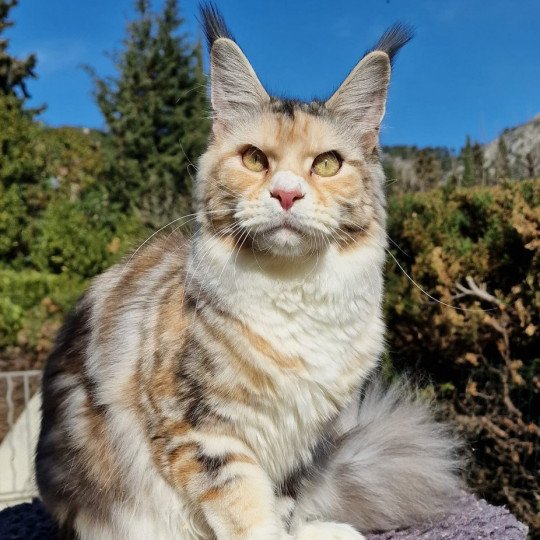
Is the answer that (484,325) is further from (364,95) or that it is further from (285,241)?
(285,241)

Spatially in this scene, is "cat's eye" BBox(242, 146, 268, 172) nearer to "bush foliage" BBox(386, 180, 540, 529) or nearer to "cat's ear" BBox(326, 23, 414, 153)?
"cat's ear" BBox(326, 23, 414, 153)

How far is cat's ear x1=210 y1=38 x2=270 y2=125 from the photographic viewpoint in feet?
6.51

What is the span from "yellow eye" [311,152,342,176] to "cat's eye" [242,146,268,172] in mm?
149

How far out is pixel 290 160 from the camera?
6.12ft

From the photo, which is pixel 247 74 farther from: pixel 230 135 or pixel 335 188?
pixel 335 188

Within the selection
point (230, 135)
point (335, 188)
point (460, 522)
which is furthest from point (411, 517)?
point (230, 135)

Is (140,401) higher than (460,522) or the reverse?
higher

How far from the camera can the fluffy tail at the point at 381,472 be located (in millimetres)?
2279

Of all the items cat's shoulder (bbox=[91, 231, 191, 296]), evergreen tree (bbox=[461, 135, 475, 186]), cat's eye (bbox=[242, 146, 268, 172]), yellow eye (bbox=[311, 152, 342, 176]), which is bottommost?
cat's shoulder (bbox=[91, 231, 191, 296])

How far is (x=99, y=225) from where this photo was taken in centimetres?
883

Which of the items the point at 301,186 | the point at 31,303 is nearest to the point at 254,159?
the point at 301,186

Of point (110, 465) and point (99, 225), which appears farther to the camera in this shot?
point (99, 225)

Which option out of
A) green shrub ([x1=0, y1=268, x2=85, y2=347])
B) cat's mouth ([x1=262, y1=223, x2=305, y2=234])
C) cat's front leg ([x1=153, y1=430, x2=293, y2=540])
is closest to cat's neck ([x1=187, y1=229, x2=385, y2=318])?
cat's mouth ([x1=262, y1=223, x2=305, y2=234])

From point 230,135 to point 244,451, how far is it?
98 cm
